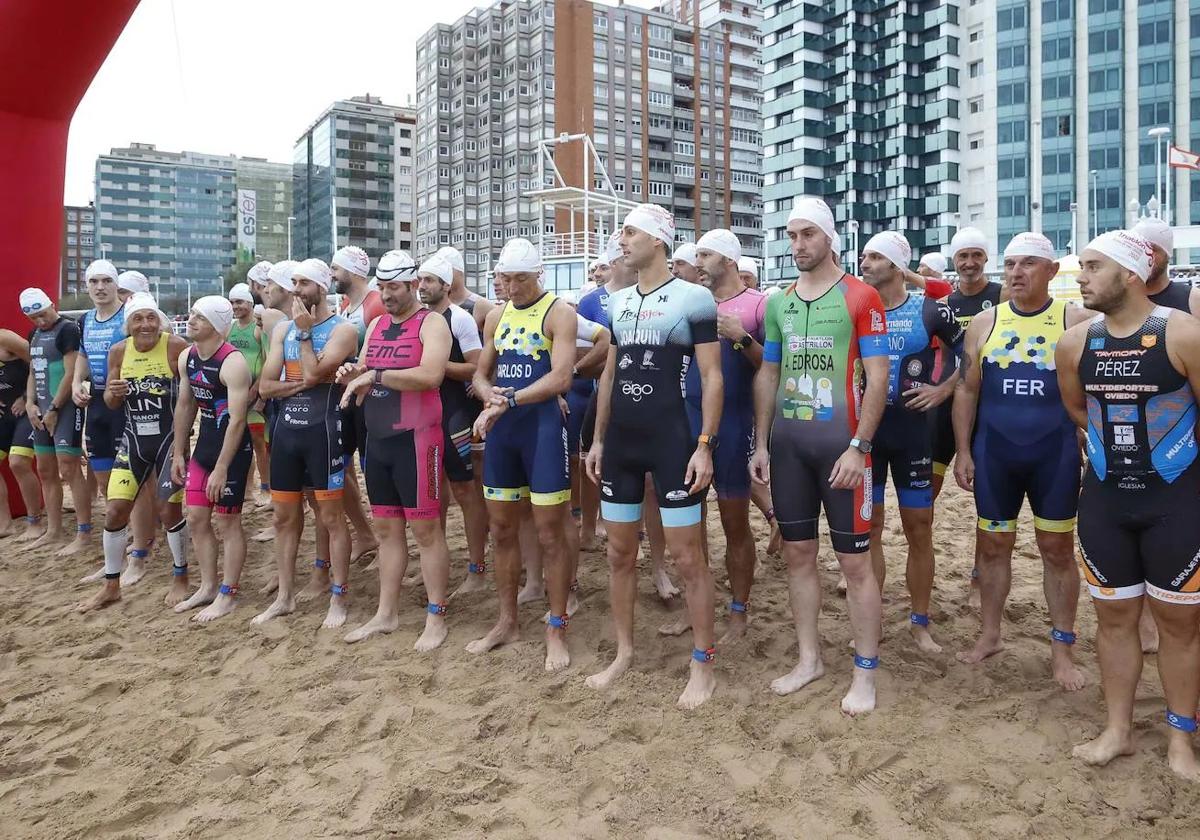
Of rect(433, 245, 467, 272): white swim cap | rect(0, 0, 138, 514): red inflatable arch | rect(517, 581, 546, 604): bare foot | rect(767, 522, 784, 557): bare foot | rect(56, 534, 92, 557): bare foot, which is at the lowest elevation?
rect(517, 581, 546, 604): bare foot

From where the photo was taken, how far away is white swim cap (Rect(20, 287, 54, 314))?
809cm

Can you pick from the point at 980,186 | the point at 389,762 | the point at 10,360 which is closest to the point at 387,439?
the point at 389,762

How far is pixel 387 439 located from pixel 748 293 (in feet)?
7.82

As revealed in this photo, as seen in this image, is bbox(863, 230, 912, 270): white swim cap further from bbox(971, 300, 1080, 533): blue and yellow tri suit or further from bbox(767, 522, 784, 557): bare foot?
bbox(767, 522, 784, 557): bare foot

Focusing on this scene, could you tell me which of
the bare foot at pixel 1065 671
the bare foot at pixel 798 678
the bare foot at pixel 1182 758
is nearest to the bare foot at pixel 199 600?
the bare foot at pixel 798 678

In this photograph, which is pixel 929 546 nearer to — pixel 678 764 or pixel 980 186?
pixel 678 764

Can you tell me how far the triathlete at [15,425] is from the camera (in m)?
8.45

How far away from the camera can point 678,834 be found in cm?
334

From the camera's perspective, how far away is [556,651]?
196 inches

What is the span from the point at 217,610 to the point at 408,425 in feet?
6.82

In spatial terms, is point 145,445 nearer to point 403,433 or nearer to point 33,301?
point 403,433

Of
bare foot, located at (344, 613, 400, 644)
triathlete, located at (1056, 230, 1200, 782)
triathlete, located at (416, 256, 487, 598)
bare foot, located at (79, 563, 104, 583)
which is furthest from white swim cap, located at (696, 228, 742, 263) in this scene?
bare foot, located at (79, 563, 104, 583)

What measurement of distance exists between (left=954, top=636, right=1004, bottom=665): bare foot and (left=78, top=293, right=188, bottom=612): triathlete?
524 cm

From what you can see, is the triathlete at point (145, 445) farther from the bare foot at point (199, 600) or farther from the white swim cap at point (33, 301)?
the white swim cap at point (33, 301)
